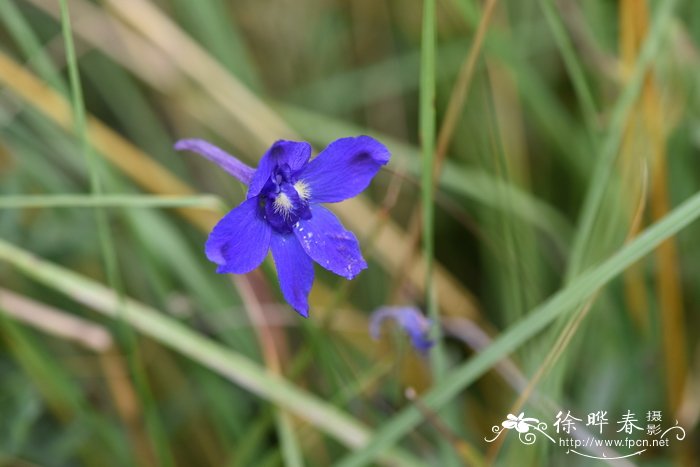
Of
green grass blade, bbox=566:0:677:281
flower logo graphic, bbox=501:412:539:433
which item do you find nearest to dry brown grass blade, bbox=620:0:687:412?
green grass blade, bbox=566:0:677:281

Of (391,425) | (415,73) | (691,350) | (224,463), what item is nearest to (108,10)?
(415,73)

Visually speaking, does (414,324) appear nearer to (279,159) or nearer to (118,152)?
(279,159)

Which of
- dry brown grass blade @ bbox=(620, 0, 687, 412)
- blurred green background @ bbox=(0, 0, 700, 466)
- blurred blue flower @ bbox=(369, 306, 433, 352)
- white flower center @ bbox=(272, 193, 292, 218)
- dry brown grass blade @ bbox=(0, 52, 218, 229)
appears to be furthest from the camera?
dry brown grass blade @ bbox=(0, 52, 218, 229)

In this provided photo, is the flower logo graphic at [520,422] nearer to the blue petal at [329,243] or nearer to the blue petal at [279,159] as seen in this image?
the blue petal at [329,243]

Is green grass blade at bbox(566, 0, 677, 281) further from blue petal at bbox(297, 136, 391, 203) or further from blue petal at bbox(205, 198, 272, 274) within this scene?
blue petal at bbox(205, 198, 272, 274)

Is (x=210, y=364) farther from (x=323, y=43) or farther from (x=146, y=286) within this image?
(x=323, y=43)

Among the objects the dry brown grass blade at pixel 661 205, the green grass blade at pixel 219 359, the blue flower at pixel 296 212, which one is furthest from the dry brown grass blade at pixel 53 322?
the dry brown grass blade at pixel 661 205

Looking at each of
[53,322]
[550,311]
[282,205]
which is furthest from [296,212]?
[53,322]

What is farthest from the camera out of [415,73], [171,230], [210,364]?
[415,73]
